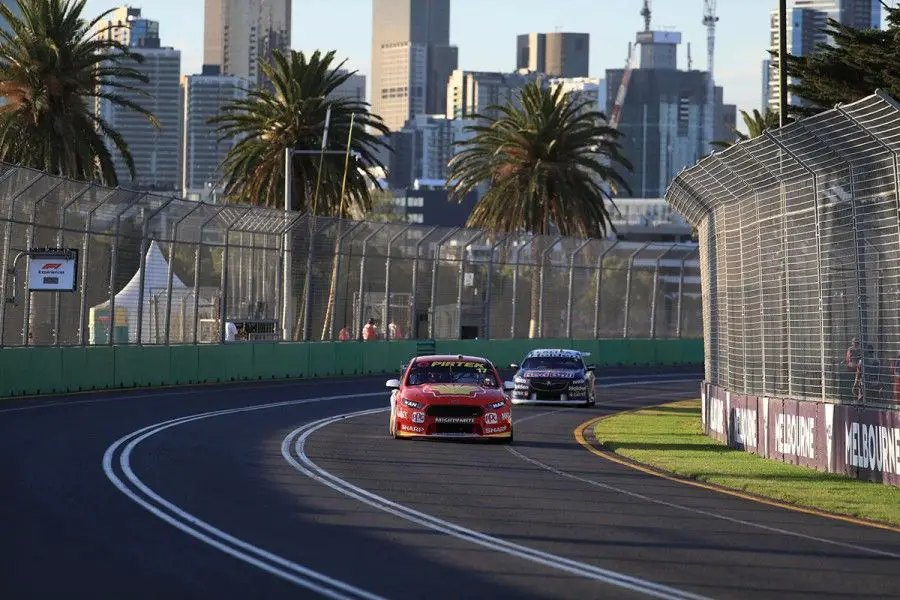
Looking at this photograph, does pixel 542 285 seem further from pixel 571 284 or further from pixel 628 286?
pixel 628 286

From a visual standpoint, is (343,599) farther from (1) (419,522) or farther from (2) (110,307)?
(2) (110,307)

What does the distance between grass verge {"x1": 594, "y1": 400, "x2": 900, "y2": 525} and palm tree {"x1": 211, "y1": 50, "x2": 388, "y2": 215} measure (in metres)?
27.5

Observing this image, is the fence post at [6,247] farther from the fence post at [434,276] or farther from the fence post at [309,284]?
the fence post at [434,276]

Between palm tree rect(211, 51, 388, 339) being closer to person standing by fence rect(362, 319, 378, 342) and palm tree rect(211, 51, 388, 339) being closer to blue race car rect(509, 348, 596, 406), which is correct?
person standing by fence rect(362, 319, 378, 342)

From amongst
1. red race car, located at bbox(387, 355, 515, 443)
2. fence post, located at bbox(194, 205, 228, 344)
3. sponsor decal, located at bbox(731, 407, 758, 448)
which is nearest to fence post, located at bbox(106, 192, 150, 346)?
fence post, located at bbox(194, 205, 228, 344)

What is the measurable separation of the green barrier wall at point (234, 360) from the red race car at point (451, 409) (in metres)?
11.4

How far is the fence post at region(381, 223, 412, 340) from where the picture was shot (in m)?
51.7

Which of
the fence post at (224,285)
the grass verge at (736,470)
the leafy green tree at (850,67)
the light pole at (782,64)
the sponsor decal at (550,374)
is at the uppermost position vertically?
the leafy green tree at (850,67)

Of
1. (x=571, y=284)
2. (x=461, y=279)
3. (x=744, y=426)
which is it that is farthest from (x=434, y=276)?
(x=744, y=426)

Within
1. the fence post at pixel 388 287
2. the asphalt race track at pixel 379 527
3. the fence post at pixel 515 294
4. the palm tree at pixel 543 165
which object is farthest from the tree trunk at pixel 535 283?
the asphalt race track at pixel 379 527

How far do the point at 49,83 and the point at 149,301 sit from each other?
8.91 metres

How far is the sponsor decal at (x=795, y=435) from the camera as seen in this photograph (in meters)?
21.3

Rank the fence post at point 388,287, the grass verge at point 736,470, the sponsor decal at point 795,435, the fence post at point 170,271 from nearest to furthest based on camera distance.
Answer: the grass verge at point 736,470 → the sponsor decal at point 795,435 → the fence post at point 170,271 → the fence post at point 388,287

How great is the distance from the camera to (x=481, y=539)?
1377cm
